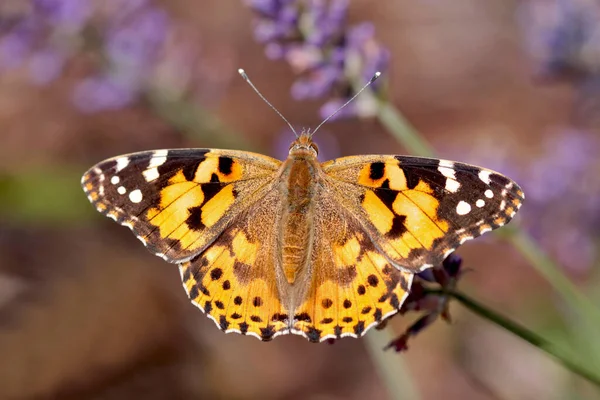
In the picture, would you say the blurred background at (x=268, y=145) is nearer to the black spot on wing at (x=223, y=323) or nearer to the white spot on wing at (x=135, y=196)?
the white spot on wing at (x=135, y=196)

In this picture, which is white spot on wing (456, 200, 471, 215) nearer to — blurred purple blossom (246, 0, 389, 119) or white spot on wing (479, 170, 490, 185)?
white spot on wing (479, 170, 490, 185)

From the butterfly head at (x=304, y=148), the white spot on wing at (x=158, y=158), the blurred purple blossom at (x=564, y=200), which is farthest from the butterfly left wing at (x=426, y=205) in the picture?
the blurred purple blossom at (x=564, y=200)

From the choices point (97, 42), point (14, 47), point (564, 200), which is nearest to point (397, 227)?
point (564, 200)

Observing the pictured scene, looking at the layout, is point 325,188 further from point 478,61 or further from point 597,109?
point 478,61

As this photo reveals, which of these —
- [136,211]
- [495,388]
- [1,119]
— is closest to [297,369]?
[495,388]

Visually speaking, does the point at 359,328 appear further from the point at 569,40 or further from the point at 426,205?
the point at 569,40

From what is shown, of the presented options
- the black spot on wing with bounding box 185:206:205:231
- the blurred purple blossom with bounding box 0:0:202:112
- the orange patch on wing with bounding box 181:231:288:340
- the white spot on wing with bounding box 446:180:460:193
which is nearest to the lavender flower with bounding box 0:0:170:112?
the blurred purple blossom with bounding box 0:0:202:112
